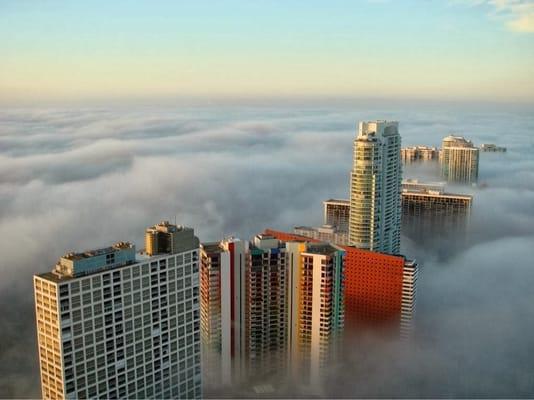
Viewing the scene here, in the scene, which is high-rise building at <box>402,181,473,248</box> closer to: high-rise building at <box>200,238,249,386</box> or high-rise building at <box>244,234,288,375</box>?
high-rise building at <box>244,234,288,375</box>

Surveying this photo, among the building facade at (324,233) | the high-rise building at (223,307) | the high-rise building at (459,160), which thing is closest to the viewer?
the high-rise building at (223,307)

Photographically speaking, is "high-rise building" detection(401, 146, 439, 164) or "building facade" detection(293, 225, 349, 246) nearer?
"building facade" detection(293, 225, 349, 246)

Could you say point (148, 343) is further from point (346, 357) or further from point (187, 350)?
point (346, 357)

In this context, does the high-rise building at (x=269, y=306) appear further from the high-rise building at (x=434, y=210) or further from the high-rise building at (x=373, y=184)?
the high-rise building at (x=434, y=210)

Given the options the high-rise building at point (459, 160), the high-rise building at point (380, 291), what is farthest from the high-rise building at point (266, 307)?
the high-rise building at point (459, 160)

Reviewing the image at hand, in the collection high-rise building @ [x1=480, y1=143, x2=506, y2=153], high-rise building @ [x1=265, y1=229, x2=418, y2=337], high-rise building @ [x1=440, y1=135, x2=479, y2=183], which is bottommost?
high-rise building @ [x1=265, y1=229, x2=418, y2=337]

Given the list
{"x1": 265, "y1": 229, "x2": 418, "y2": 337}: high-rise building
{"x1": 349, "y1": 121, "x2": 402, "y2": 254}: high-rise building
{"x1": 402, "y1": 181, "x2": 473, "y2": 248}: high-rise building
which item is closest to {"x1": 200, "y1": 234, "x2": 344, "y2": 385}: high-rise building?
{"x1": 265, "y1": 229, "x2": 418, "y2": 337}: high-rise building

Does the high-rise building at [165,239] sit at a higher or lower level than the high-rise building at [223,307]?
higher

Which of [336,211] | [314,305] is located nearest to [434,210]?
[336,211]
